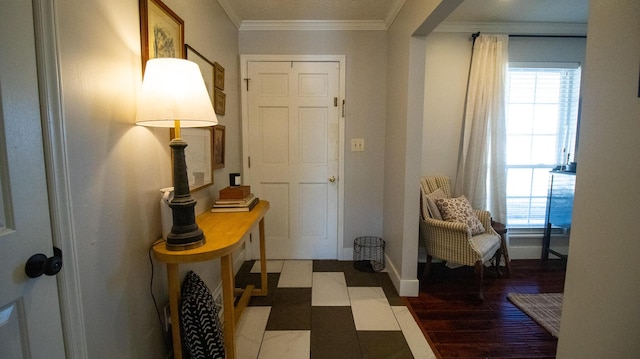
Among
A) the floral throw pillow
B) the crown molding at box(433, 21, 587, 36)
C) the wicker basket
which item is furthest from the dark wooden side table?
the crown molding at box(433, 21, 587, 36)

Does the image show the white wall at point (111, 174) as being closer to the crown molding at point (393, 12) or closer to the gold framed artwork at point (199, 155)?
the gold framed artwork at point (199, 155)

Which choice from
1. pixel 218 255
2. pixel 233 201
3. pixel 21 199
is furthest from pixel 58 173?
pixel 233 201

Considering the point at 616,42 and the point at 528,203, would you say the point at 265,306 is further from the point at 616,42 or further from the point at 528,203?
the point at 528,203

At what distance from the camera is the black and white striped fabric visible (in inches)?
50.3

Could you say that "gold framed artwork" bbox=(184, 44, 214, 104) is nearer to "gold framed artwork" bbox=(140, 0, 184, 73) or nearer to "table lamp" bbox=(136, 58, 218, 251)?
"gold framed artwork" bbox=(140, 0, 184, 73)

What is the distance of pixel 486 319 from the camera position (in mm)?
1913

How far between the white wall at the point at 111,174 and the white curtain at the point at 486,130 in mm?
2607

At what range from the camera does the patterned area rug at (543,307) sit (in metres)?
1.86

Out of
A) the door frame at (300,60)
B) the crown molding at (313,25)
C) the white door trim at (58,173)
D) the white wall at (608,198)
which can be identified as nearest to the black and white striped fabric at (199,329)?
the white door trim at (58,173)

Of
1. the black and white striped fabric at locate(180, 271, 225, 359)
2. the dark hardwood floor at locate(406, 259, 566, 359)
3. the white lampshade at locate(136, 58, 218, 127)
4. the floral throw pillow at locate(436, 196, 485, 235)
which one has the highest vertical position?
the white lampshade at locate(136, 58, 218, 127)

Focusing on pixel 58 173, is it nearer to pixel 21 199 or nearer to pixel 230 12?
pixel 21 199

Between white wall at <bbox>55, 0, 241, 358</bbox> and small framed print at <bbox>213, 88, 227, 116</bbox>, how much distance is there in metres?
0.69

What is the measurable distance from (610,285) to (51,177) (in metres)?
1.57

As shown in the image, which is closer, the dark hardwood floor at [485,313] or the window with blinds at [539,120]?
the dark hardwood floor at [485,313]
